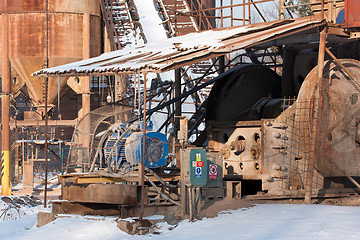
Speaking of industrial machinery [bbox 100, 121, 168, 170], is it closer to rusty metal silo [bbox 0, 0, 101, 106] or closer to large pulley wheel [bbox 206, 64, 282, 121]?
large pulley wheel [bbox 206, 64, 282, 121]

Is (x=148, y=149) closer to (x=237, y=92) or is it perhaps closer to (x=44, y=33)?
(x=237, y=92)

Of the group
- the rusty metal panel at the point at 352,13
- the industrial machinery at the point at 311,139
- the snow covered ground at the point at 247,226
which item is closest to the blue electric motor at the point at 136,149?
the snow covered ground at the point at 247,226

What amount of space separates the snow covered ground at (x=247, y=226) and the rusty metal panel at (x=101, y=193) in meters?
0.53

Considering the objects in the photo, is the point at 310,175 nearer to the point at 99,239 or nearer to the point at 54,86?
the point at 99,239

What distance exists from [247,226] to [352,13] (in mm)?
7772

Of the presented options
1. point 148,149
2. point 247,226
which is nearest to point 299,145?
point 148,149

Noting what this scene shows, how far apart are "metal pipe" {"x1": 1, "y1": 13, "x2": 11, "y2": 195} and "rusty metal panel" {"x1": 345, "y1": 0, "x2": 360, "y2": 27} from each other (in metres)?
17.9

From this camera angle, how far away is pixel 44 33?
30547mm

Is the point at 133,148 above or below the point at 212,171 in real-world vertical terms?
above

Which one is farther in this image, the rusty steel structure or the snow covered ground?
the rusty steel structure

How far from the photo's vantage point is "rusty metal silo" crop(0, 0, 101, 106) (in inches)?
1202

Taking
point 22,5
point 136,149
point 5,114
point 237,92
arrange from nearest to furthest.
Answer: point 136,149 < point 237,92 < point 5,114 < point 22,5

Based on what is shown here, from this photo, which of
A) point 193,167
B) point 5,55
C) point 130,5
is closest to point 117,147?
point 193,167

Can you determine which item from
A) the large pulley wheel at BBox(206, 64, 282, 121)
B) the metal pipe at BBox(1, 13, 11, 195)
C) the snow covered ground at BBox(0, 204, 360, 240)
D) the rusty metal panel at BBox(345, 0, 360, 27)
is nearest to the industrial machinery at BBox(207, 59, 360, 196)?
the rusty metal panel at BBox(345, 0, 360, 27)
